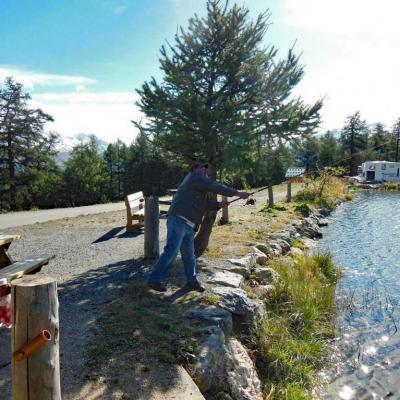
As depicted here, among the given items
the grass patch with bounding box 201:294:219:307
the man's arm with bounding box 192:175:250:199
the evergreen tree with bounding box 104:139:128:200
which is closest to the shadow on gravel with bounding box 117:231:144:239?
the grass patch with bounding box 201:294:219:307

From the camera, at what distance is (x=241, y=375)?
466cm

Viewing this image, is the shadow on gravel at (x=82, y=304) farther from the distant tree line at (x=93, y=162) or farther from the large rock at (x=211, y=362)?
the distant tree line at (x=93, y=162)

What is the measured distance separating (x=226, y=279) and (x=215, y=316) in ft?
5.29

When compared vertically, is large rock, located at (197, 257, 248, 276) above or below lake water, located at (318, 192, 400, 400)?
above

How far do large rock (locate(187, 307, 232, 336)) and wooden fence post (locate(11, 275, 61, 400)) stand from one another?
9.42 ft

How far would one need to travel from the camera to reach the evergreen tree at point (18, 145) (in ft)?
101

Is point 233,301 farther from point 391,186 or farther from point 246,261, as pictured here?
point 391,186

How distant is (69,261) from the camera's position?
8086 mm

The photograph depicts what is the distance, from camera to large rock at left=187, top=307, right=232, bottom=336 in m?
5.11

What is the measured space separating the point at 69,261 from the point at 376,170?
45869 mm

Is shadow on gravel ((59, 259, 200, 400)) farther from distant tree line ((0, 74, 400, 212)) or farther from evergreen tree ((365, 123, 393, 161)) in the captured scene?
evergreen tree ((365, 123, 393, 161))

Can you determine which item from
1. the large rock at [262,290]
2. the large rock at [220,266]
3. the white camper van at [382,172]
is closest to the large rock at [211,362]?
the large rock at [262,290]

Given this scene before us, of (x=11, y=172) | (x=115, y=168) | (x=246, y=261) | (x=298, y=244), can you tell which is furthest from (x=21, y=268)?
(x=115, y=168)

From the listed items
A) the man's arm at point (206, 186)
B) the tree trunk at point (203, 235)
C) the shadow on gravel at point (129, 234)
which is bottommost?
the shadow on gravel at point (129, 234)
